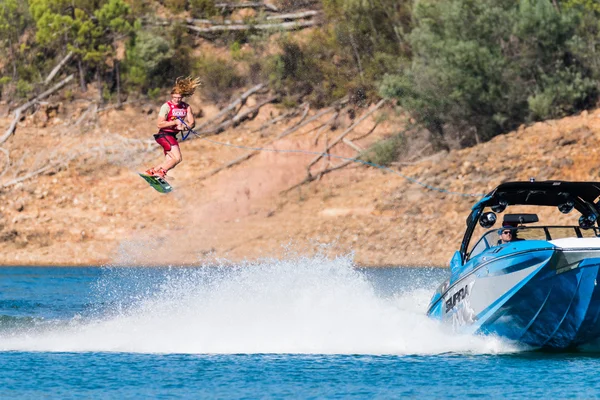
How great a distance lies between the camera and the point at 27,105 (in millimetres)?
42000

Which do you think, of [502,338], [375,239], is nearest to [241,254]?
[375,239]

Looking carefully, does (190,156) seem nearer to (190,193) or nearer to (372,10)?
(190,193)

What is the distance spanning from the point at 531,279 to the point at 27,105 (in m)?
33.5

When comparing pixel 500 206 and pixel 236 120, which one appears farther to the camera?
pixel 236 120

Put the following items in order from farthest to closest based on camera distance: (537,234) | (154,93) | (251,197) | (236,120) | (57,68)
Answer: (57,68) → (154,93) → (236,120) → (251,197) → (537,234)

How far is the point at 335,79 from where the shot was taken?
40.9 metres

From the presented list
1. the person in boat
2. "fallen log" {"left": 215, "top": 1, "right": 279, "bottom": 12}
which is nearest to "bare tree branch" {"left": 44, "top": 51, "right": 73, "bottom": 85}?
"fallen log" {"left": 215, "top": 1, "right": 279, "bottom": 12}

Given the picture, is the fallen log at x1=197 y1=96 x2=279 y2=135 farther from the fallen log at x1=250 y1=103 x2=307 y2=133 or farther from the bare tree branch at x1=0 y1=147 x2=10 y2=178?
the bare tree branch at x1=0 y1=147 x2=10 y2=178

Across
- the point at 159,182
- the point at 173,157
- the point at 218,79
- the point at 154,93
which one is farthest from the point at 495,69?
the point at 173,157


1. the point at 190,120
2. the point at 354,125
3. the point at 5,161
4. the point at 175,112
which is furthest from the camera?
the point at 354,125

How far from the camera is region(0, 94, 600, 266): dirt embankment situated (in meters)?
31.6

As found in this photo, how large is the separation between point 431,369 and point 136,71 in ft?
107

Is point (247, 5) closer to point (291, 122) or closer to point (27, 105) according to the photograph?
point (291, 122)

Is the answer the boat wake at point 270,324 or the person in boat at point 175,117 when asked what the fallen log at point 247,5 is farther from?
the person in boat at point 175,117
